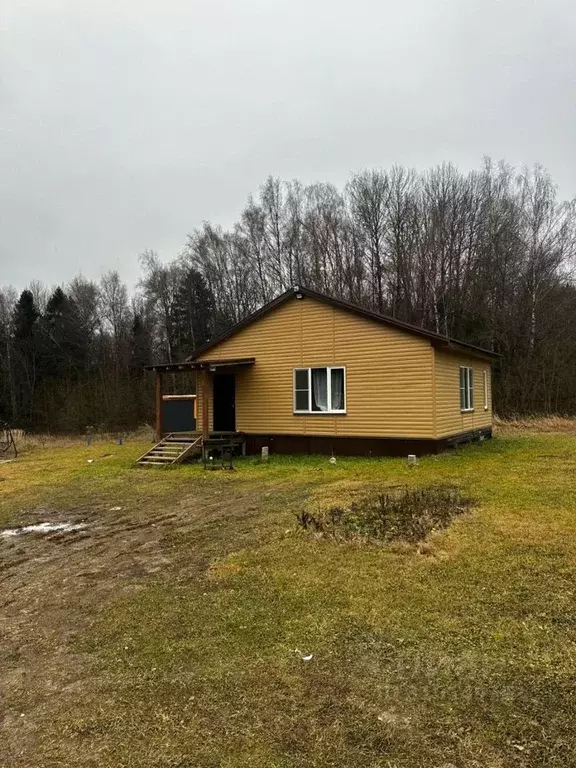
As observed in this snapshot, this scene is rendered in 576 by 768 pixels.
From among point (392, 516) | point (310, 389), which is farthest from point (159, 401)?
point (392, 516)

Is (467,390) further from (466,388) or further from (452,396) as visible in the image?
(452,396)

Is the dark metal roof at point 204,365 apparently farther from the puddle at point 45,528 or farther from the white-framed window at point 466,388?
the puddle at point 45,528

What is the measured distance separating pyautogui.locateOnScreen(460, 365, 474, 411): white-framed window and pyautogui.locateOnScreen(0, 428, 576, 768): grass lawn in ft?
28.2

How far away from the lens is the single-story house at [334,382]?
43.0ft

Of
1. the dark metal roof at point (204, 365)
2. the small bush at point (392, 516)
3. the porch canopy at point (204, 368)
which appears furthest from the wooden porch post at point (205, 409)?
the small bush at point (392, 516)

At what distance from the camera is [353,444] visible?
45.7ft

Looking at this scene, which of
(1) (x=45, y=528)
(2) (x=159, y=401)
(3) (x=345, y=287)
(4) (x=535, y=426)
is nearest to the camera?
(1) (x=45, y=528)

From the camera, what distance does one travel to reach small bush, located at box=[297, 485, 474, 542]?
6020mm

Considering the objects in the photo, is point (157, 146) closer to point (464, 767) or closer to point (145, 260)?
point (464, 767)

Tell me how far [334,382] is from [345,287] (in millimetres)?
18543

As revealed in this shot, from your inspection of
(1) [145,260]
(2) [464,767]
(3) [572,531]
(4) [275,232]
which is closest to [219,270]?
(4) [275,232]

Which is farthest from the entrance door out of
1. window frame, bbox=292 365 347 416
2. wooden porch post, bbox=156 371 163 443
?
window frame, bbox=292 365 347 416

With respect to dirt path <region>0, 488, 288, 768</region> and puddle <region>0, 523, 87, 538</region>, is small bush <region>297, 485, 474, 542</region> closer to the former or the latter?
dirt path <region>0, 488, 288, 768</region>

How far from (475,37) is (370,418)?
30.5 ft
